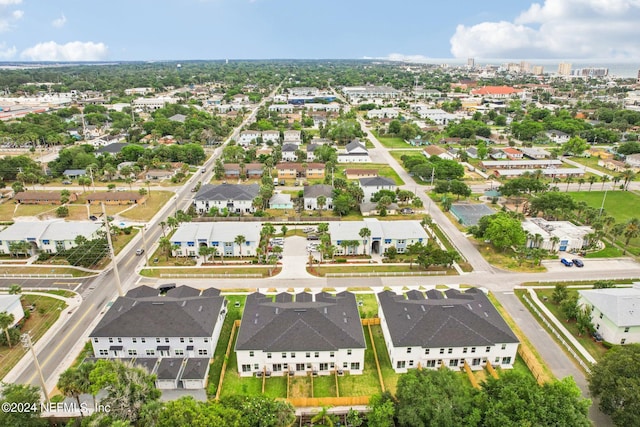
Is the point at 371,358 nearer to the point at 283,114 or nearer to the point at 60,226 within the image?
the point at 60,226

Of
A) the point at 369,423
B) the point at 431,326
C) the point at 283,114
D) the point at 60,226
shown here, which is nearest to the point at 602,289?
the point at 431,326

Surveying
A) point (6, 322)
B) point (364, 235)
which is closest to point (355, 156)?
point (364, 235)

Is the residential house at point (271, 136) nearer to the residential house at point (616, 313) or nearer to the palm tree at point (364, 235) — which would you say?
the palm tree at point (364, 235)

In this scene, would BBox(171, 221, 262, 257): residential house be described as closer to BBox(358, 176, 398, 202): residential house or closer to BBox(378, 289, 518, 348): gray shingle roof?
BBox(378, 289, 518, 348): gray shingle roof

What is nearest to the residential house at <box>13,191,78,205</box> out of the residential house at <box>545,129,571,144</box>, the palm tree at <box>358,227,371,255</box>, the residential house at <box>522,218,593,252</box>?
the palm tree at <box>358,227,371,255</box>

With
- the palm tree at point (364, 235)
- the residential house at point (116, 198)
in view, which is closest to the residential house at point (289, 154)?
the residential house at point (116, 198)

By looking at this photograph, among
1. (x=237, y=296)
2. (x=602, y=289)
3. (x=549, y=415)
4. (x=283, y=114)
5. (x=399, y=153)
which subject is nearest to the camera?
(x=549, y=415)

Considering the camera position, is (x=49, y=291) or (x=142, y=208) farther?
(x=142, y=208)
